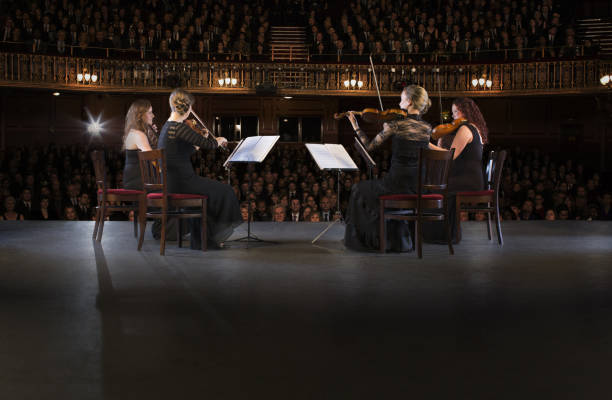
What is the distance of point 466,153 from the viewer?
5262 millimetres

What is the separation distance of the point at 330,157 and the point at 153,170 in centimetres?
124

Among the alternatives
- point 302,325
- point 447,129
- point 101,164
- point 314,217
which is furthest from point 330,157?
point 314,217

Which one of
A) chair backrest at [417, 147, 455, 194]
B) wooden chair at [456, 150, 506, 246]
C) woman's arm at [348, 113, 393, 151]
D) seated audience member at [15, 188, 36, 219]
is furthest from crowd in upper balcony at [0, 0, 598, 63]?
chair backrest at [417, 147, 455, 194]

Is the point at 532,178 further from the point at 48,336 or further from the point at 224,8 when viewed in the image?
the point at 48,336

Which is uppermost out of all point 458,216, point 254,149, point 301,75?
point 301,75

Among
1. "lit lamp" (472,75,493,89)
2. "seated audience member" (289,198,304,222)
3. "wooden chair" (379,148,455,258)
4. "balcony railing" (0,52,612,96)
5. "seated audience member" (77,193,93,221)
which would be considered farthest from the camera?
"lit lamp" (472,75,493,89)

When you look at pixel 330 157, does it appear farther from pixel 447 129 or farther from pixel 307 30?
pixel 307 30

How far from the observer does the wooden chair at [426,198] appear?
4445 mm

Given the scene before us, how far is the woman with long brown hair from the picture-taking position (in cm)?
523

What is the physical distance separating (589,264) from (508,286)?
39.7 inches

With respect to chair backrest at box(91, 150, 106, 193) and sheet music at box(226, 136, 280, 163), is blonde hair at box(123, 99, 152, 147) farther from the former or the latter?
sheet music at box(226, 136, 280, 163)

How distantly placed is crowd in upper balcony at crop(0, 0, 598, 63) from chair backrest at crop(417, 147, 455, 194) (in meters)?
9.95

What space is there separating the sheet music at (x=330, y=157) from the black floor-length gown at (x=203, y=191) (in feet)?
2.12

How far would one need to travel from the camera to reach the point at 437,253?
460 centimetres
